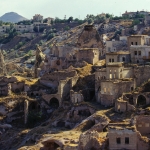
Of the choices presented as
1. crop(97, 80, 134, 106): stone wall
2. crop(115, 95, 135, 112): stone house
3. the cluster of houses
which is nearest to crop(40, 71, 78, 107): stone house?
crop(97, 80, 134, 106): stone wall

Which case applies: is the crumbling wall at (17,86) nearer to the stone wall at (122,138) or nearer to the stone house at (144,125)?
the stone house at (144,125)

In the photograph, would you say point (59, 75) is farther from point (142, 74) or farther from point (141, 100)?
point (141, 100)

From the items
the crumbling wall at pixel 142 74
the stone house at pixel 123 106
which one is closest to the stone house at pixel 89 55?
the crumbling wall at pixel 142 74

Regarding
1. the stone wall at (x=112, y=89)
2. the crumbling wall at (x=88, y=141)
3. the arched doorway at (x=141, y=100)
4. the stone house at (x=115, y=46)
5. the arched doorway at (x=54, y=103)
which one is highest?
the stone house at (x=115, y=46)

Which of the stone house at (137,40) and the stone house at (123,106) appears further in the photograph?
the stone house at (137,40)

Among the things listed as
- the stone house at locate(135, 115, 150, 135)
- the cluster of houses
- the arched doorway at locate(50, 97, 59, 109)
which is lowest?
the stone house at locate(135, 115, 150, 135)

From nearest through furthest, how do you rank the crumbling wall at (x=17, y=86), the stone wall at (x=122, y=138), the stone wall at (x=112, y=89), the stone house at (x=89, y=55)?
the stone wall at (x=122, y=138), the stone wall at (x=112, y=89), the crumbling wall at (x=17, y=86), the stone house at (x=89, y=55)

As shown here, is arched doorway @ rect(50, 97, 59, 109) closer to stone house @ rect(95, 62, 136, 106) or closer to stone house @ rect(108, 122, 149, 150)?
stone house @ rect(95, 62, 136, 106)

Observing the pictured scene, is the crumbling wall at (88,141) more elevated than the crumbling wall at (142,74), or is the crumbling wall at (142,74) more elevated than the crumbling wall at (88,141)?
the crumbling wall at (142,74)

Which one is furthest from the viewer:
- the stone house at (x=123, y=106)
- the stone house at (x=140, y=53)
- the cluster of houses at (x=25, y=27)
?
the cluster of houses at (x=25, y=27)

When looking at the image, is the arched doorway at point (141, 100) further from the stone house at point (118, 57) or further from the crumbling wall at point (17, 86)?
the crumbling wall at point (17, 86)

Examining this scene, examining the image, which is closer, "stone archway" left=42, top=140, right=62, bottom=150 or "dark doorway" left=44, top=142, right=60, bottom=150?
"stone archway" left=42, top=140, right=62, bottom=150

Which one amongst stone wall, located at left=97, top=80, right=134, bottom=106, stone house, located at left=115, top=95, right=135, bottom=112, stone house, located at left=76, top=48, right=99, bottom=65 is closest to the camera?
stone house, located at left=115, top=95, right=135, bottom=112

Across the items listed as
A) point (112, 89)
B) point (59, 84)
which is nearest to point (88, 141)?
point (112, 89)
